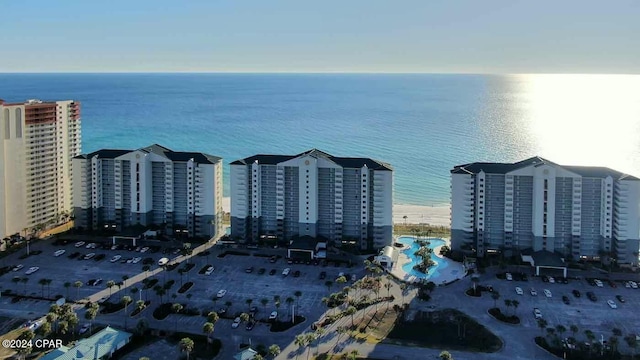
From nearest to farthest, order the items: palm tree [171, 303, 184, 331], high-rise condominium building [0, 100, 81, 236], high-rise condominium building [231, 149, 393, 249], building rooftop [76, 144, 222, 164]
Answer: palm tree [171, 303, 184, 331] → high-rise condominium building [231, 149, 393, 249] → high-rise condominium building [0, 100, 81, 236] → building rooftop [76, 144, 222, 164]

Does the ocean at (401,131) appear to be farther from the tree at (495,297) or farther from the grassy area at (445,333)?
the grassy area at (445,333)

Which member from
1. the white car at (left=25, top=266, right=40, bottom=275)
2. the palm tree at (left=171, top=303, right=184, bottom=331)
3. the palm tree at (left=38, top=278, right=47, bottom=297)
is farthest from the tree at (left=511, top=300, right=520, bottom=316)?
the white car at (left=25, top=266, right=40, bottom=275)

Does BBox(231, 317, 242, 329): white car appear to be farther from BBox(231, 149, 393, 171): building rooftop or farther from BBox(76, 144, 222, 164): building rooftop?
BBox(76, 144, 222, 164): building rooftop

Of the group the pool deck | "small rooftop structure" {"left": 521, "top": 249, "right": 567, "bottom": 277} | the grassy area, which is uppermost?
"small rooftop structure" {"left": 521, "top": 249, "right": 567, "bottom": 277}

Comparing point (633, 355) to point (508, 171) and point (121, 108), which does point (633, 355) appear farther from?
point (121, 108)

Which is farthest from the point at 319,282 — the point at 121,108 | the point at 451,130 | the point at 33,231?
the point at 121,108

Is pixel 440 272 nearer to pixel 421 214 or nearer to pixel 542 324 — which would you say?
pixel 542 324

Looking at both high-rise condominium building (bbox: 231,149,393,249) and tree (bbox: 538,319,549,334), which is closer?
tree (bbox: 538,319,549,334)

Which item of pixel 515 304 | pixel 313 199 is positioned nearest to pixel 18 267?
pixel 313 199
